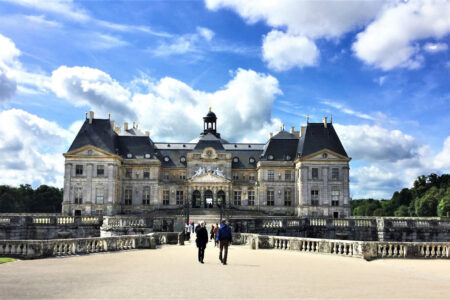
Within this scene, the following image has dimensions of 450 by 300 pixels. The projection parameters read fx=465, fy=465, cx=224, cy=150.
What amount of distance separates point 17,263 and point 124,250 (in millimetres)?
6868

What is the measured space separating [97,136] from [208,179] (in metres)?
16.6

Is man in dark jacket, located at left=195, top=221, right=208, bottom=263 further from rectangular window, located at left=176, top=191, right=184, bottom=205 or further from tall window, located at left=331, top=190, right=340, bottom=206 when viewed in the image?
rectangular window, located at left=176, top=191, right=184, bottom=205

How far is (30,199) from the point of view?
299 feet

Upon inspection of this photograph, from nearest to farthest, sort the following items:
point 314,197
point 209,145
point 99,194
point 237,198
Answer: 1. point 99,194
2. point 314,197
3. point 237,198
4. point 209,145

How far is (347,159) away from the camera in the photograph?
64.1 metres

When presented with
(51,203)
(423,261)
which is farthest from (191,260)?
(51,203)

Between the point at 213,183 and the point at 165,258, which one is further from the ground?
the point at 213,183

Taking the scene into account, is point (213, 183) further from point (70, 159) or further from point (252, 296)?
point (252, 296)

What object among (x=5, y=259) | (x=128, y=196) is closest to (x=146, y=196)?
(x=128, y=196)

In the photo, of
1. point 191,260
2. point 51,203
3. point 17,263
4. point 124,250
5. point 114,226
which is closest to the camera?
point 17,263

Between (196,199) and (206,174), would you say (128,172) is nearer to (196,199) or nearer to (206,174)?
(196,199)

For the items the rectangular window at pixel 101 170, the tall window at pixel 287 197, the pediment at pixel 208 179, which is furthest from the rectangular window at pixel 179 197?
the tall window at pixel 287 197

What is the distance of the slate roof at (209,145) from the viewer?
64688 mm

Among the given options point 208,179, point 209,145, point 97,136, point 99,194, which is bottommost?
point 99,194
